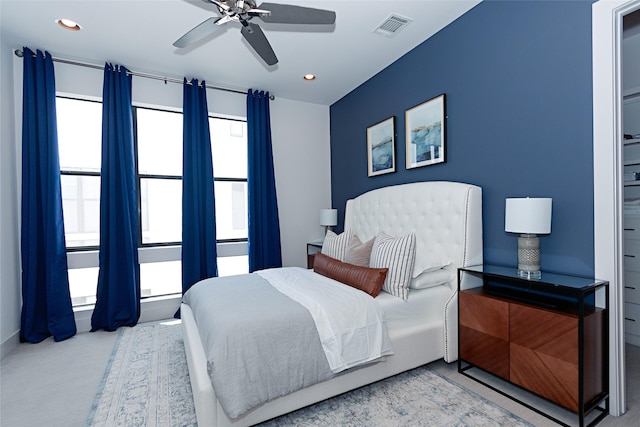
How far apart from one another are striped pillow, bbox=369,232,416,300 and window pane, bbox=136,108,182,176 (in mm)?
2902

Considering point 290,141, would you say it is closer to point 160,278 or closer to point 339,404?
point 160,278

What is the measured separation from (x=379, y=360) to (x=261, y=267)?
239cm

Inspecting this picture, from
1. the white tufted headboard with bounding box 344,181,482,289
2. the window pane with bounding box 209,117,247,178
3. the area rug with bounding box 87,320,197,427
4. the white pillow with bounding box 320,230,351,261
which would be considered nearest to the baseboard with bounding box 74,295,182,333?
the area rug with bounding box 87,320,197,427

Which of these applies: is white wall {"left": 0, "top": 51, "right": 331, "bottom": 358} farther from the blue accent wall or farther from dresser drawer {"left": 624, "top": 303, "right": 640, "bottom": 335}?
dresser drawer {"left": 624, "top": 303, "right": 640, "bottom": 335}

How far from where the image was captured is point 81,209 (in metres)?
3.45

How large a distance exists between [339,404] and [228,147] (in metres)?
3.47

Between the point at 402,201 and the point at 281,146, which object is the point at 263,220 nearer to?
the point at 281,146

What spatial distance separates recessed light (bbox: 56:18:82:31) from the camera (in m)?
2.61

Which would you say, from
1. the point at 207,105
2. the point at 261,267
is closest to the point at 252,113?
the point at 207,105

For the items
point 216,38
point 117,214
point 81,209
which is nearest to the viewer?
point 216,38

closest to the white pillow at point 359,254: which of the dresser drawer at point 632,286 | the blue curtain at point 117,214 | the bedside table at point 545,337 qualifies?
the bedside table at point 545,337

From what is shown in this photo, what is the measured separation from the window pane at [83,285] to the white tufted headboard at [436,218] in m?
3.31

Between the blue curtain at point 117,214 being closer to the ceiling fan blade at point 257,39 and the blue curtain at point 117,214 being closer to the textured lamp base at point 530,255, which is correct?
the ceiling fan blade at point 257,39

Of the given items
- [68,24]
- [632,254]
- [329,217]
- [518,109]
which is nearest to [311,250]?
[329,217]
